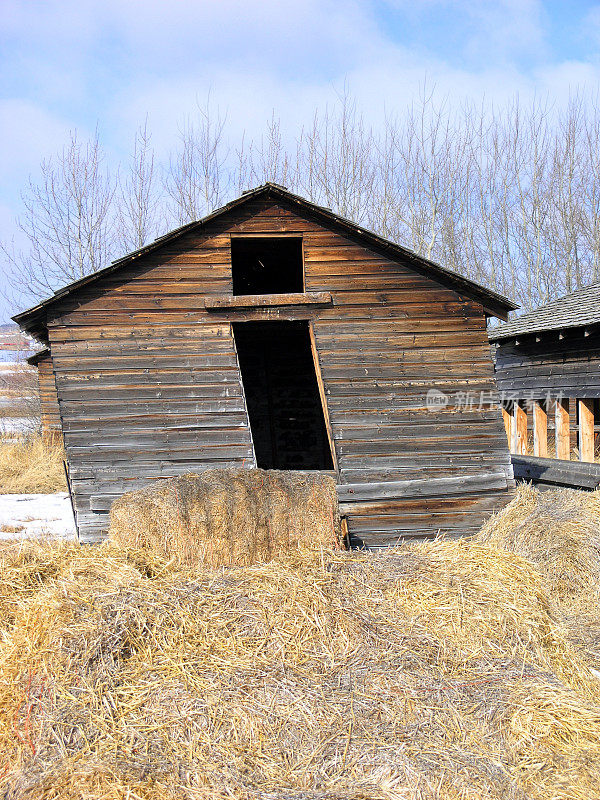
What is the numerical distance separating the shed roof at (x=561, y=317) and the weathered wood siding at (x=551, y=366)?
13.3 inches

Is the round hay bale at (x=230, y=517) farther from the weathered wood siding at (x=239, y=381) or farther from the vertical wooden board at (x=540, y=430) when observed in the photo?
the vertical wooden board at (x=540, y=430)

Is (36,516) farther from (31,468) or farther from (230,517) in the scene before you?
(230,517)

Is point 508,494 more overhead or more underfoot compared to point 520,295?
more underfoot

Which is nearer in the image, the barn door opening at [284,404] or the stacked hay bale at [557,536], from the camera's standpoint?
the stacked hay bale at [557,536]

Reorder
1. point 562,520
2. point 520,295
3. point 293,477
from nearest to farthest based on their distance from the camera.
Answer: point 293,477 < point 562,520 < point 520,295

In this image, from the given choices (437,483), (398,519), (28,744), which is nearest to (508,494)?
(437,483)

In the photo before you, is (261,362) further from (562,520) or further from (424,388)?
(562,520)

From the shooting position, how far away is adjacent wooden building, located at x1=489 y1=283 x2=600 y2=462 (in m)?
14.3

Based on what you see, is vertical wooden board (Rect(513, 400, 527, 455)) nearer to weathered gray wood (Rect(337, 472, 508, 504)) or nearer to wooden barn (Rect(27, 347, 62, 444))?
weathered gray wood (Rect(337, 472, 508, 504))

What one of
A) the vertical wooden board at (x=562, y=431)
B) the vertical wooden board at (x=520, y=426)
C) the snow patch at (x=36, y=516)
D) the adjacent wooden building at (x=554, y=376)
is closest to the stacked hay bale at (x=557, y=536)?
the adjacent wooden building at (x=554, y=376)

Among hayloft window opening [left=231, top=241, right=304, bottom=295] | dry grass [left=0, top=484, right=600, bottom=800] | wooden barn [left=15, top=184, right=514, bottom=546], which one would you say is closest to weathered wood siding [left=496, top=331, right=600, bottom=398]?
wooden barn [left=15, top=184, right=514, bottom=546]

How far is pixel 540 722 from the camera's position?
4527 mm

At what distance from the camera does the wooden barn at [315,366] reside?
915 cm

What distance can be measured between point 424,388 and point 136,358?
169 inches
